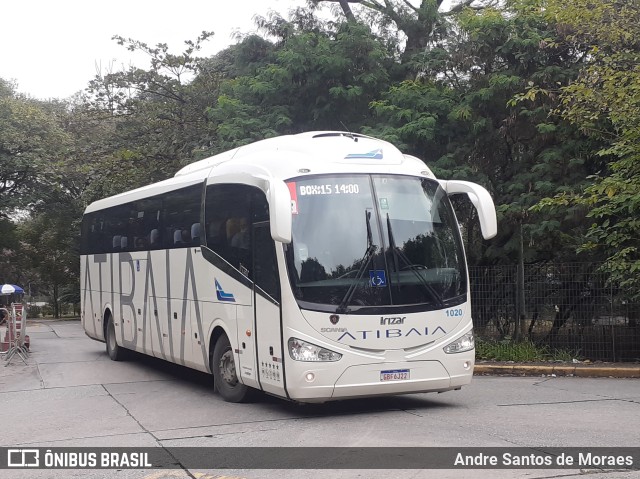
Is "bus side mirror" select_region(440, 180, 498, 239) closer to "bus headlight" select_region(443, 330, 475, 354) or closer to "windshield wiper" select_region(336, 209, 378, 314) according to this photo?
"bus headlight" select_region(443, 330, 475, 354)

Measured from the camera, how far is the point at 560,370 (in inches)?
558

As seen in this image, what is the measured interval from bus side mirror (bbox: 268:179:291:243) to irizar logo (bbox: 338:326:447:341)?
4.70ft

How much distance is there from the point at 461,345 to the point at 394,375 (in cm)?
108

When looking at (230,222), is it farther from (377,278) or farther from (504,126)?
(504,126)

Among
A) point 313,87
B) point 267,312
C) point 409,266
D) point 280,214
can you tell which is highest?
point 313,87

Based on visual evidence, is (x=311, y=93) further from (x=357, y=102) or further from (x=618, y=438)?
(x=618, y=438)

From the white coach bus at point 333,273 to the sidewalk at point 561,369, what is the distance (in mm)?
4842

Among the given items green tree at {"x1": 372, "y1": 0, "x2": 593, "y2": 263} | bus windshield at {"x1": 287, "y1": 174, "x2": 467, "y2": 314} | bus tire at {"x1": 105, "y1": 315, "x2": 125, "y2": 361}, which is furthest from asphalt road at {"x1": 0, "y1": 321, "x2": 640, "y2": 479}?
green tree at {"x1": 372, "y1": 0, "x2": 593, "y2": 263}

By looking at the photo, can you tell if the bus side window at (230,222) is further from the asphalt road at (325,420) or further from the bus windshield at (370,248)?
the asphalt road at (325,420)

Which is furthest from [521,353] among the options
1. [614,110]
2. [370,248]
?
[370,248]

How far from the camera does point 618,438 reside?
26.6ft

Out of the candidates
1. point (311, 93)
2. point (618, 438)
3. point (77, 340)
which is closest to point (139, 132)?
point (77, 340)

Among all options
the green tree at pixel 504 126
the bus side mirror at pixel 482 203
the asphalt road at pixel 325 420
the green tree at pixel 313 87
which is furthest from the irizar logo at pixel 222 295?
the green tree at pixel 313 87

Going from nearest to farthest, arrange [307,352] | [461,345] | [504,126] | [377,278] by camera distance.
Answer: [307,352], [377,278], [461,345], [504,126]
